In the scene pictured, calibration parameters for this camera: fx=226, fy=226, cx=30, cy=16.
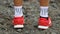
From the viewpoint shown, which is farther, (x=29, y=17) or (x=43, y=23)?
(x=29, y=17)

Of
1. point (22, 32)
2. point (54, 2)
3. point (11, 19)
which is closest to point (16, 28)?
point (22, 32)

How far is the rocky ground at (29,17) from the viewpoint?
73.6 inches

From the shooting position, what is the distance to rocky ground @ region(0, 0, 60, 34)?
1.87 meters

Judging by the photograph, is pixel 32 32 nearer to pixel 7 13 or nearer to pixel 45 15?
pixel 45 15

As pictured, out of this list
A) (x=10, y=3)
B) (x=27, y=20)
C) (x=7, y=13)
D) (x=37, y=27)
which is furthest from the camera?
(x=10, y=3)

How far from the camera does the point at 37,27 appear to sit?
193 cm

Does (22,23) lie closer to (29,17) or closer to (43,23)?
(43,23)

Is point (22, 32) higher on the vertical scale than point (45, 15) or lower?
lower

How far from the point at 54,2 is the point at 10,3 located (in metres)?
0.49

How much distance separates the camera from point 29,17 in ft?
7.02

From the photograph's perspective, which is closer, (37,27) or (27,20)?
(37,27)

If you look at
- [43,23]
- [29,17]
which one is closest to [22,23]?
[43,23]

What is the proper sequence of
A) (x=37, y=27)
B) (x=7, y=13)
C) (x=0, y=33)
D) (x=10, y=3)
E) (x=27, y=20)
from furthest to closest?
(x=10, y=3) → (x=7, y=13) → (x=27, y=20) → (x=37, y=27) → (x=0, y=33)

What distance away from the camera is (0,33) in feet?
5.94
